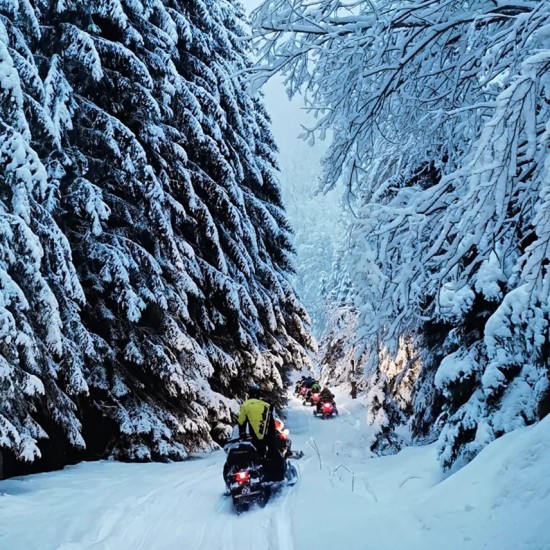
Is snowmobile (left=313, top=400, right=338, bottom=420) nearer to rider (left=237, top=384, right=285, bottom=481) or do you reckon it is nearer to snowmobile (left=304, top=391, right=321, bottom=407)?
snowmobile (left=304, top=391, right=321, bottom=407)

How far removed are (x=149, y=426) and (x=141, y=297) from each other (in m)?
2.81

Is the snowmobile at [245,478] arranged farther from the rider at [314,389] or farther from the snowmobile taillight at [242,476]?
the rider at [314,389]

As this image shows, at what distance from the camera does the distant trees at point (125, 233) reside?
26.9 ft

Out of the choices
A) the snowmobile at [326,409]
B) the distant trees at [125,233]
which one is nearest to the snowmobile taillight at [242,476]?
the distant trees at [125,233]

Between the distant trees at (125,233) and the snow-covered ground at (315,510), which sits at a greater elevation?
the distant trees at (125,233)

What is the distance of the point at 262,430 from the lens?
8.34 meters

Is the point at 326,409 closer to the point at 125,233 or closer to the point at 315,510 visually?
the point at 125,233

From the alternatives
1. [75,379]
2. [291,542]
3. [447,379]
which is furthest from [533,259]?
[75,379]

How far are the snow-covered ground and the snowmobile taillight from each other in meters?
0.45

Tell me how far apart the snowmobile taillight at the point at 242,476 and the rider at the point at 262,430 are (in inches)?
29.0

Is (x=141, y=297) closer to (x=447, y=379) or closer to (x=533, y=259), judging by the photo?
(x=447, y=379)

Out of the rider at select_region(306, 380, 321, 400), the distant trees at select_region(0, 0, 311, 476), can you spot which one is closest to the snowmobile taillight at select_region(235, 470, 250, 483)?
the distant trees at select_region(0, 0, 311, 476)

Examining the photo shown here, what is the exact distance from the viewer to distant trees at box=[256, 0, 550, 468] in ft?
9.15

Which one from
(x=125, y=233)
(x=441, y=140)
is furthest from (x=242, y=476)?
(x=125, y=233)
